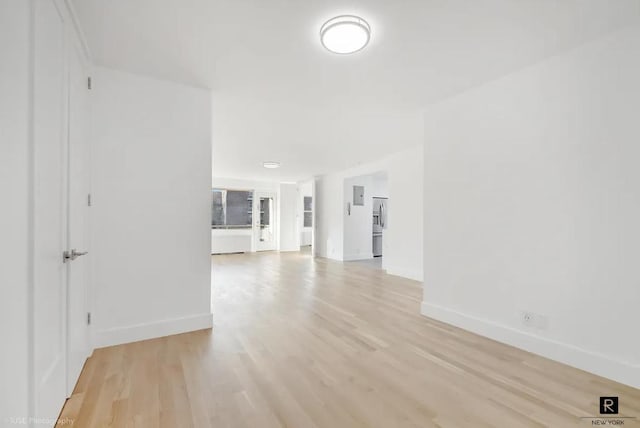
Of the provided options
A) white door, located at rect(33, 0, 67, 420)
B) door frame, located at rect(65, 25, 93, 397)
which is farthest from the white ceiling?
white door, located at rect(33, 0, 67, 420)

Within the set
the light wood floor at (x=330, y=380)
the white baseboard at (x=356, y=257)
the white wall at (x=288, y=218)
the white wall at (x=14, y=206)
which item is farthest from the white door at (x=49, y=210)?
the white wall at (x=288, y=218)

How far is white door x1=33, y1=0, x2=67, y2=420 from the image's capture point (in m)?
1.28

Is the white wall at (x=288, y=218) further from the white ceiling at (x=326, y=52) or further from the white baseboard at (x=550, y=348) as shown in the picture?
the white baseboard at (x=550, y=348)

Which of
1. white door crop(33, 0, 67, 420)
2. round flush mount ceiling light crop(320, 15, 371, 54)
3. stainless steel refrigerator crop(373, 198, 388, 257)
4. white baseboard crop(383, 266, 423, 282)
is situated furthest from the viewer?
stainless steel refrigerator crop(373, 198, 388, 257)

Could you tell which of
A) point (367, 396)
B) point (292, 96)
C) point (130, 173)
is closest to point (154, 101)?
point (130, 173)

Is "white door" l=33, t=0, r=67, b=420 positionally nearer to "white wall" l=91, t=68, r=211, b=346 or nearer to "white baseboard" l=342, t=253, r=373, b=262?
"white wall" l=91, t=68, r=211, b=346

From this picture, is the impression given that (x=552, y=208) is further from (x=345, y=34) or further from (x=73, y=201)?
(x=73, y=201)

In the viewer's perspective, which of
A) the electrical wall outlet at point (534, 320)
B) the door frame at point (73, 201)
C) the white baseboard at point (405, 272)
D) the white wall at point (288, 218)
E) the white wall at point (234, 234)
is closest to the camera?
the door frame at point (73, 201)

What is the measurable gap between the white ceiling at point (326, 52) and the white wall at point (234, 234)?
605 cm

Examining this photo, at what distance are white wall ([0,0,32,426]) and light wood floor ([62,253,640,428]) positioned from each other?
68cm

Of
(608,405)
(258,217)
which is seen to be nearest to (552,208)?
(608,405)

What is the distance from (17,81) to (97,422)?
1730mm

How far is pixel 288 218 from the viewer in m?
10.4

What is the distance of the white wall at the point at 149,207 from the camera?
253cm
